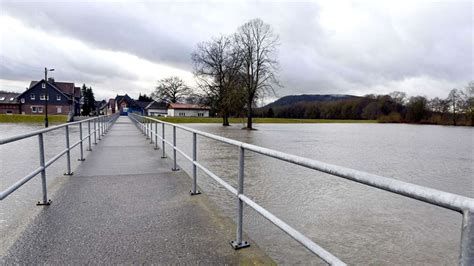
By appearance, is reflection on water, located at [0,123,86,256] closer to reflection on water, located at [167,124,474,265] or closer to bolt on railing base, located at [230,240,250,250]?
bolt on railing base, located at [230,240,250,250]

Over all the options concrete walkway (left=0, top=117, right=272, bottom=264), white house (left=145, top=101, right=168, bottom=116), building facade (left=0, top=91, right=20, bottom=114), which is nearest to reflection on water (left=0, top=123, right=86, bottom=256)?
concrete walkway (left=0, top=117, right=272, bottom=264)

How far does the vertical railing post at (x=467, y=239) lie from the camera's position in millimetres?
1022

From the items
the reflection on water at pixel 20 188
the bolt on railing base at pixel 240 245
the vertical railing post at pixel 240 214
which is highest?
the vertical railing post at pixel 240 214

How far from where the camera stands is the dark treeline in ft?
256

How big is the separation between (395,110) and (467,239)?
120649mm

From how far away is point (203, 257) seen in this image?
2.68 m

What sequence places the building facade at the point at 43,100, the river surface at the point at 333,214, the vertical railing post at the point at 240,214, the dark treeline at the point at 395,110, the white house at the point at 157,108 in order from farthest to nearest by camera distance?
the white house at the point at 157,108 < the dark treeline at the point at 395,110 < the building facade at the point at 43,100 < the river surface at the point at 333,214 < the vertical railing post at the point at 240,214

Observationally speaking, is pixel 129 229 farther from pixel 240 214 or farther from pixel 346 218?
pixel 346 218

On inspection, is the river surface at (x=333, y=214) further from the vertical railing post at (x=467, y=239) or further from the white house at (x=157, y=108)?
the white house at (x=157, y=108)

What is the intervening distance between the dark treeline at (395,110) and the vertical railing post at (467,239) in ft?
190

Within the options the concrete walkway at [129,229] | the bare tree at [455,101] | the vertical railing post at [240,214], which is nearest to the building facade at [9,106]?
the concrete walkway at [129,229]

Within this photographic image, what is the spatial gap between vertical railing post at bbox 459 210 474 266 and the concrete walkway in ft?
5.84

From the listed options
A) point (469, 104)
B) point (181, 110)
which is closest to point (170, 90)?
point (181, 110)

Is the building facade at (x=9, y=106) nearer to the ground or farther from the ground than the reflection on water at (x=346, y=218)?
farther from the ground
